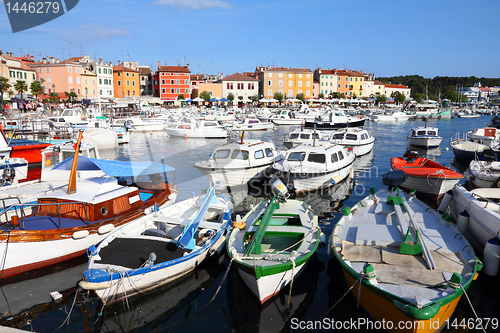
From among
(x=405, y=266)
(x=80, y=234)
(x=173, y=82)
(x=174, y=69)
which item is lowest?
(x=80, y=234)

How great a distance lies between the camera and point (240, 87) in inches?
3777

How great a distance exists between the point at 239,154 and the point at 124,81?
258ft

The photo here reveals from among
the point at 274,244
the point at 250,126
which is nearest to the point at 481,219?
the point at 274,244

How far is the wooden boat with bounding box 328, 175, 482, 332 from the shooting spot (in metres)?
7.23

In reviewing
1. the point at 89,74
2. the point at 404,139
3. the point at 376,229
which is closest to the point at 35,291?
the point at 376,229

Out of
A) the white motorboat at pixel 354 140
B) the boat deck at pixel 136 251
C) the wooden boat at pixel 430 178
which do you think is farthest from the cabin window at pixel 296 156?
the boat deck at pixel 136 251

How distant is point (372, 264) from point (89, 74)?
82972 mm

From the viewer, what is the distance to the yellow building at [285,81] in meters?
97.9

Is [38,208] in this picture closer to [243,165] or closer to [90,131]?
[243,165]

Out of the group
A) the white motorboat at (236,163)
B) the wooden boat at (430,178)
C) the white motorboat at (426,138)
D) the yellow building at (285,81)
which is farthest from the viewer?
the yellow building at (285,81)

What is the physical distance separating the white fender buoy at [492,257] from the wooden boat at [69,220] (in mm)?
10702

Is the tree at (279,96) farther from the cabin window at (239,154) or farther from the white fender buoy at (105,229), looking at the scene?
the white fender buoy at (105,229)

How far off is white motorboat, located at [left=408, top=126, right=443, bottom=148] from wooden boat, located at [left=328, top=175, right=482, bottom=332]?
27.4 meters

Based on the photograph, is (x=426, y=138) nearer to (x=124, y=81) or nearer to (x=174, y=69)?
(x=174, y=69)
